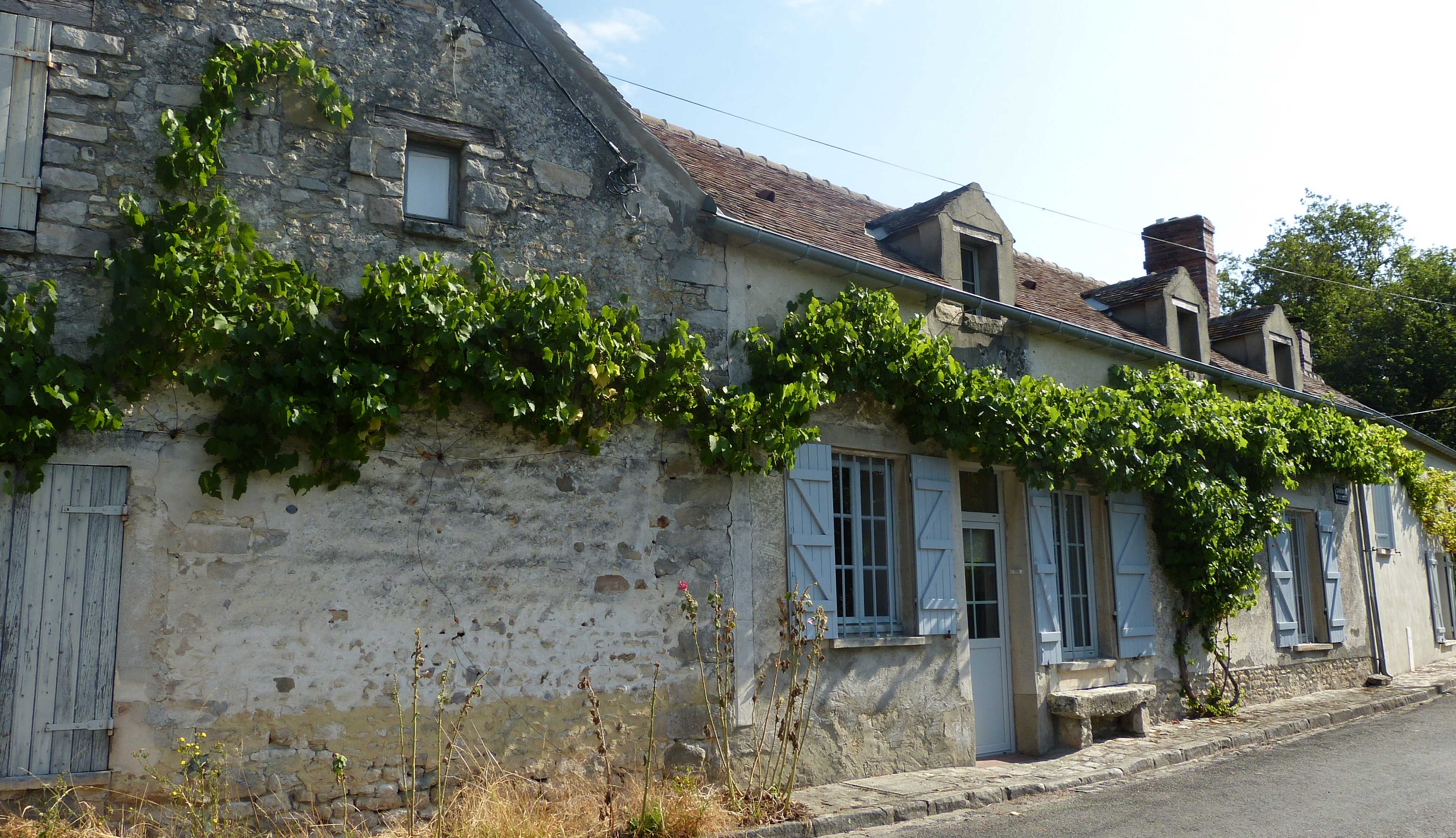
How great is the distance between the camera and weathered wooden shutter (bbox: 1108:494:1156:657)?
31.9 feet

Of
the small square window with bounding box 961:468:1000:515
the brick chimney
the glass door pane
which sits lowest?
the glass door pane

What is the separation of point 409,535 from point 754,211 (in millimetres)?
3829

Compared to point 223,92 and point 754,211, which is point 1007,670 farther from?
point 223,92

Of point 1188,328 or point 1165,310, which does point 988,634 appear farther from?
point 1188,328

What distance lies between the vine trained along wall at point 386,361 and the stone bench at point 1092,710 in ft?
6.02

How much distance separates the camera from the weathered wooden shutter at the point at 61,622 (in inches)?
200

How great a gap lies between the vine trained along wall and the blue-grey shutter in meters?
0.27

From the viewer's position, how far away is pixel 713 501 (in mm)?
7043

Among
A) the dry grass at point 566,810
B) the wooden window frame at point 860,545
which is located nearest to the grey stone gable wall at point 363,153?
the wooden window frame at point 860,545

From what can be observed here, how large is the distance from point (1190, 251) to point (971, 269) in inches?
250

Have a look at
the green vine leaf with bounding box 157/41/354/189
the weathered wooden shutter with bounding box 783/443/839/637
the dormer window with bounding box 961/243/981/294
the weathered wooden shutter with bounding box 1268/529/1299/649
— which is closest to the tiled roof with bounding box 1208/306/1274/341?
the weathered wooden shutter with bounding box 1268/529/1299/649

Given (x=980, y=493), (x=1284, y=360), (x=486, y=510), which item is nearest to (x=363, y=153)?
(x=486, y=510)

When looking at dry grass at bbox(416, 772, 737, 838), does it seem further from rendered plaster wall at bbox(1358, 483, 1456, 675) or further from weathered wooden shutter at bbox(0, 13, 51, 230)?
rendered plaster wall at bbox(1358, 483, 1456, 675)

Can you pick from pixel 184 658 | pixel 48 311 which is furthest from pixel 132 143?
pixel 184 658
